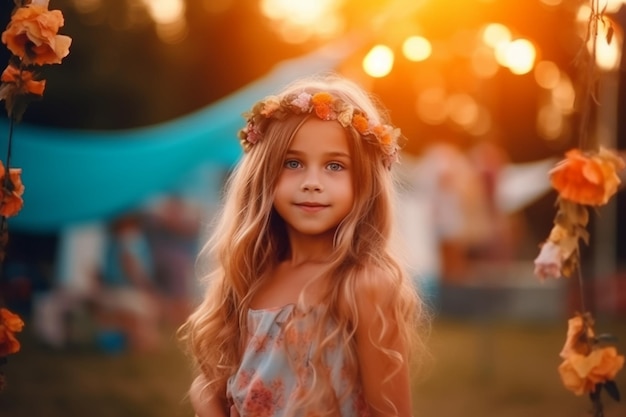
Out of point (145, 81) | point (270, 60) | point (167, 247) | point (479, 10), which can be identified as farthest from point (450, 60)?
point (167, 247)

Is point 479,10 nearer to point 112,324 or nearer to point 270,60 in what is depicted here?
point 270,60

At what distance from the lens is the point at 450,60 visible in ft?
58.9

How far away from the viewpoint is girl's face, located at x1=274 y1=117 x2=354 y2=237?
247cm

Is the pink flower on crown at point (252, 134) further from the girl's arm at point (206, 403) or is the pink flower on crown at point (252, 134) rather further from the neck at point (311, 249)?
the girl's arm at point (206, 403)

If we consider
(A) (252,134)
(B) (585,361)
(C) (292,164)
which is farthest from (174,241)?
(B) (585,361)

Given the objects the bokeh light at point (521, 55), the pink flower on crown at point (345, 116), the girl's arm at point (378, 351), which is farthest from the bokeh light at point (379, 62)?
the girl's arm at point (378, 351)

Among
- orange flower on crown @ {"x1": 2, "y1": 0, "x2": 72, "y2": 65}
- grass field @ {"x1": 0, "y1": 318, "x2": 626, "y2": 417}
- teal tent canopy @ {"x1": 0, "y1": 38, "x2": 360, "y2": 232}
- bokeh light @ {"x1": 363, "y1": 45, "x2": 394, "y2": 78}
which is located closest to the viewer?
orange flower on crown @ {"x1": 2, "y1": 0, "x2": 72, "y2": 65}

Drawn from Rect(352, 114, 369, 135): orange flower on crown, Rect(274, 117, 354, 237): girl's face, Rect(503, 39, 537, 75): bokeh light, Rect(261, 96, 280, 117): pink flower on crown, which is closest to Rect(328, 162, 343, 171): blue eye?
Rect(274, 117, 354, 237): girl's face

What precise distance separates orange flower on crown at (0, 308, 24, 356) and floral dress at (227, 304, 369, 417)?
0.52 meters

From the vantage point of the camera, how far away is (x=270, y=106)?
2582 millimetres

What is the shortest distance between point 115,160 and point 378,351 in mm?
6450

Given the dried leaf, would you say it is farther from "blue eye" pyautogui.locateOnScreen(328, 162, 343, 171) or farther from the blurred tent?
the blurred tent

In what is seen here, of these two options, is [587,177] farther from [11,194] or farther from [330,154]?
[11,194]

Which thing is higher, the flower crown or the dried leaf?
the flower crown
